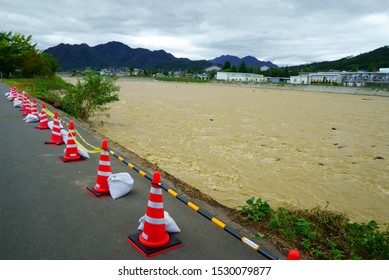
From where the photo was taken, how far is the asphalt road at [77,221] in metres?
3.24

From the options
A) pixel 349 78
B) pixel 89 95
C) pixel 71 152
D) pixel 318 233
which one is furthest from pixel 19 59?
pixel 349 78

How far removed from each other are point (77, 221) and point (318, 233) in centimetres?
333

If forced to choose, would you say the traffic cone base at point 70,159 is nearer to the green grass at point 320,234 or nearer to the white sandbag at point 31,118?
the green grass at point 320,234

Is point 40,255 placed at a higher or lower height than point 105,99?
lower

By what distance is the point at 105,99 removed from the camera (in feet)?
46.8

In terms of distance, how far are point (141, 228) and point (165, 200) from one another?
3.49 feet

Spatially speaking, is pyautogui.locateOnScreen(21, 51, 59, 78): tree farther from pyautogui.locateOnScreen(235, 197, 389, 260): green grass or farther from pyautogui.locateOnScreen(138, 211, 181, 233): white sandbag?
pyautogui.locateOnScreen(235, 197, 389, 260): green grass

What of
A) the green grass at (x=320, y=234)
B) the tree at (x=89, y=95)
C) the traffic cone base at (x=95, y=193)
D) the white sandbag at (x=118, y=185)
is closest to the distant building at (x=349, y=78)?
the tree at (x=89, y=95)

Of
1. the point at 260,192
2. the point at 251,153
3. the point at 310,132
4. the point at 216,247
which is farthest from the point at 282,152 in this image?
the point at 216,247

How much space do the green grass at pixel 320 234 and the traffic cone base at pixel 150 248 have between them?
3.55 feet

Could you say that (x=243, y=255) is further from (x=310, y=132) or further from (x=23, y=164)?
(x=310, y=132)

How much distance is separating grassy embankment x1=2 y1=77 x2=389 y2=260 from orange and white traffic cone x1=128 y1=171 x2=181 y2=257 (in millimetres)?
1225

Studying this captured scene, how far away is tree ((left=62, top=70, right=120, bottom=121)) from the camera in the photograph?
46.2 ft

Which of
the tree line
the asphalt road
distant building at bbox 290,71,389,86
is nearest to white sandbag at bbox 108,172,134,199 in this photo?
the asphalt road
